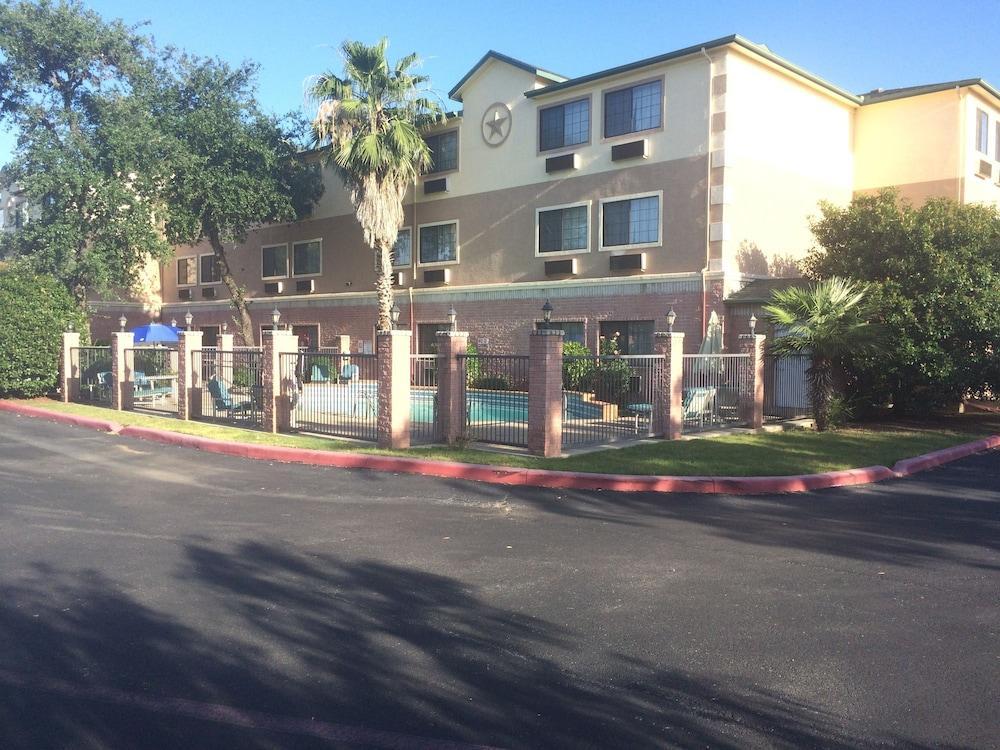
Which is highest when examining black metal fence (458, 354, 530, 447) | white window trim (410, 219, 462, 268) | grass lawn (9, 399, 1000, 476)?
white window trim (410, 219, 462, 268)

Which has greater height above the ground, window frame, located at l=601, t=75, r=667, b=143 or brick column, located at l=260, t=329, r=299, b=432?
window frame, located at l=601, t=75, r=667, b=143

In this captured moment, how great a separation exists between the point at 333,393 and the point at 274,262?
1996 centimetres

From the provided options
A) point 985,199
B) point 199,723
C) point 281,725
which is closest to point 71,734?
point 199,723

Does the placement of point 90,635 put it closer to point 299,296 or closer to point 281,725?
point 281,725

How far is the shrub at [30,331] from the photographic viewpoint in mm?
22219

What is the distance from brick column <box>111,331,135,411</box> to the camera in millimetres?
20391

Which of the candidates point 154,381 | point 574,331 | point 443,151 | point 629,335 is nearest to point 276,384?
point 154,381

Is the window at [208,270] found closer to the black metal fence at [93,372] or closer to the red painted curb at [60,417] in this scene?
Answer: the black metal fence at [93,372]

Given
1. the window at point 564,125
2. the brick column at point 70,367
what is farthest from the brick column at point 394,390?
the brick column at point 70,367

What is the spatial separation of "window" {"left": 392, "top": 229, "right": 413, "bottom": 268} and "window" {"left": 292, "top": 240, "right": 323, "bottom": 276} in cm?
412

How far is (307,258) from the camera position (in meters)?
32.7

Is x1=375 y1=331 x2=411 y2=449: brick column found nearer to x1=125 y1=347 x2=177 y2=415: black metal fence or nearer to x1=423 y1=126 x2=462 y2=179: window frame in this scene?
x1=125 y1=347 x2=177 y2=415: black metal fence

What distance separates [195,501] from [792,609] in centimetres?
691

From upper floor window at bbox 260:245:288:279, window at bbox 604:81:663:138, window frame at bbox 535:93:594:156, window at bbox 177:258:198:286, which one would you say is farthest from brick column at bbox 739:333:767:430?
window at bbox 177:258:198:286
